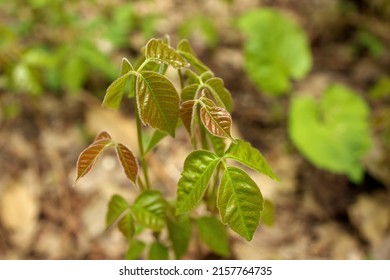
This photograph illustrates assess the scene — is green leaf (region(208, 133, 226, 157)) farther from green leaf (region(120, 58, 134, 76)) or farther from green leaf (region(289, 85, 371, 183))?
green leaf (region(289, 85, 371, 183))

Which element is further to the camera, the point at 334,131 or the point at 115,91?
the point at 334,131

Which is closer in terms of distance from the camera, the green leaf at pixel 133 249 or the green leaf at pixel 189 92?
the green leaf at pixel 189 92

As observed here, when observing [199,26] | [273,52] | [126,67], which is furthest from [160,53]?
[199,26]

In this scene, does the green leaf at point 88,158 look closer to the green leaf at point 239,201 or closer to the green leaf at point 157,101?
the green leaf at point 157,101

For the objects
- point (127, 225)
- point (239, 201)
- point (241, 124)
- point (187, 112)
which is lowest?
point (241, 124)

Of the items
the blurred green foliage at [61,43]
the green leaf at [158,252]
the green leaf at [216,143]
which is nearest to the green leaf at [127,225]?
the green leaf at [158,252]

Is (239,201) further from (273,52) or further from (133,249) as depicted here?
(273,52)
